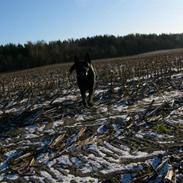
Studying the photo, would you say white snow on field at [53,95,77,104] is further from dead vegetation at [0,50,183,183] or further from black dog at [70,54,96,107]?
black dog at [70,54,96,107]

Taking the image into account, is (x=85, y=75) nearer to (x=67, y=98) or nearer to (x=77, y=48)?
(x=67, y=98)

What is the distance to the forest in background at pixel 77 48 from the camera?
48.0 m

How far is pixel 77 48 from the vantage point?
173 feet

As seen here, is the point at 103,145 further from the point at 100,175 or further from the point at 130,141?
the point at 100,175

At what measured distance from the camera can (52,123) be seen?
10.6m

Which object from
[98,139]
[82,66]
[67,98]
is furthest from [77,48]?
[98,139]

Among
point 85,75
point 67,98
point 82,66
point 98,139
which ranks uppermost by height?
point 82,66

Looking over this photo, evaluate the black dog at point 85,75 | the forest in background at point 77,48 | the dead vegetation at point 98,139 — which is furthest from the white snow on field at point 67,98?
the forest in background at point 77,48

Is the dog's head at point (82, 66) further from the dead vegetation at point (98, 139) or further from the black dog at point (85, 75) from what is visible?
the dead vegetation at point (98, 139)

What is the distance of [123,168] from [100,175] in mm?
443

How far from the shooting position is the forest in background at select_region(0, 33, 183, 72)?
→ 4797 centimetres

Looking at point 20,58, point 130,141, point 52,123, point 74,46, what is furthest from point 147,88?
point 74,46

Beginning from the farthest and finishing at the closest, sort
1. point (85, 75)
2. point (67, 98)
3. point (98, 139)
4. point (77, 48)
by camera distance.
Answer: point (77, 48), point (67, 98), point (85, 75), point (98, 139)

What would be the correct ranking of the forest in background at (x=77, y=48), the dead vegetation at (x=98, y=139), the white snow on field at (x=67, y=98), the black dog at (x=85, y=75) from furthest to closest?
the forest in background at (x=77, y=48) < the white snow on field at (x=67, y=98) < the black dog at (x=85, y=75) < the dead vegetation at (x=98, y=139)
